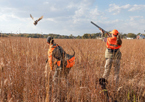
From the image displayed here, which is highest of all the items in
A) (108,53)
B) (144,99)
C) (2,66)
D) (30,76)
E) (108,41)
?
(108,41)

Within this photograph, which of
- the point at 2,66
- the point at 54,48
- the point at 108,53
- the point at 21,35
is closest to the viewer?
the point at 2,66

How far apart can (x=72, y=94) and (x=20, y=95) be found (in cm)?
102

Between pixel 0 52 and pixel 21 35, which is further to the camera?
pixel 21 35

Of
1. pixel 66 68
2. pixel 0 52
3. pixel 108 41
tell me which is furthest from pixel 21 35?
pixel 108 41

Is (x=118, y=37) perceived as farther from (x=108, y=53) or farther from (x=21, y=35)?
(x=21, y=35)

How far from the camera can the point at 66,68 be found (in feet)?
8.55

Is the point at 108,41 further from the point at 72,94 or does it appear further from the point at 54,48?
the point at 72,94

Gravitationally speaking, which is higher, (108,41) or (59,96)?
(108,41)

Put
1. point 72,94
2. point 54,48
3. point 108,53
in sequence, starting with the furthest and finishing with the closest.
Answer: point 108,53, point 54,48, point 72,94

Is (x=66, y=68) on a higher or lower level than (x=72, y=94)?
higher

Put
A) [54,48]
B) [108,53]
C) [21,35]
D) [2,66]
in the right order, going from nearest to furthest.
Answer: [2,66] < [54,48] < [21,35] < [108,53]

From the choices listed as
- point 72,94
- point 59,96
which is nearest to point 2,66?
point 59,96

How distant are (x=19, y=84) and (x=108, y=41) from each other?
2.58 meters

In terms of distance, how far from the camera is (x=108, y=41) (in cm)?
306
